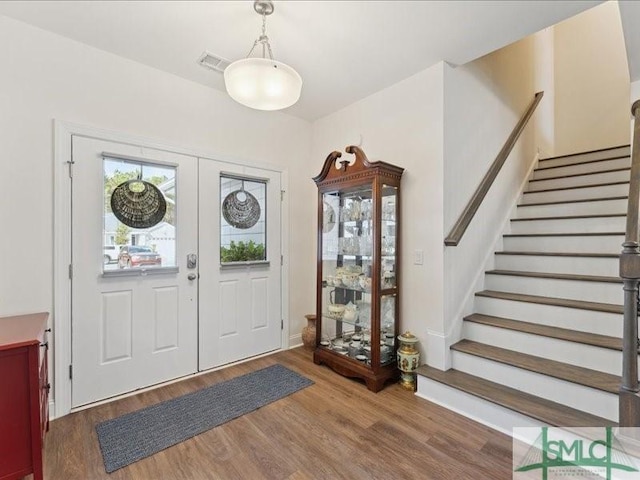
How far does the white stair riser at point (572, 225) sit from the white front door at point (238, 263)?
2725mm

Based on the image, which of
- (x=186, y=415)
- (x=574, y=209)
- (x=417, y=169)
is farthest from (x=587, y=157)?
(x=186, y=415)

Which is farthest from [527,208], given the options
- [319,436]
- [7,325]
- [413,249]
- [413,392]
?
[7,325]

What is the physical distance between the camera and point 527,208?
3.54m

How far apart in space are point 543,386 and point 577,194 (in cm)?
242

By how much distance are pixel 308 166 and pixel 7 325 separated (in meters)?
2.99

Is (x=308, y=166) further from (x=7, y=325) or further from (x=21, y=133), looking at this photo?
(x=7, y=325)

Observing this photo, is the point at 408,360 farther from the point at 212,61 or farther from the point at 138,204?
the point at 212,61

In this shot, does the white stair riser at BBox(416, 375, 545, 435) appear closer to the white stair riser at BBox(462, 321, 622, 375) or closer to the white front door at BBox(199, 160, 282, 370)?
the white stair riser at BBox(462, 321, 622, 375)

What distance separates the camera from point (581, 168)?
12.3ft

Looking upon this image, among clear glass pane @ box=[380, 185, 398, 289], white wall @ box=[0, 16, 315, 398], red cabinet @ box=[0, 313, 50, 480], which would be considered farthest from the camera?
clear glass pane @ box=[380, 185, 398, 289]

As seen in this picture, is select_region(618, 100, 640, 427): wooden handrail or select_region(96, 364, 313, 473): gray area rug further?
select_region(96, 364, 313, 473): gray area rug

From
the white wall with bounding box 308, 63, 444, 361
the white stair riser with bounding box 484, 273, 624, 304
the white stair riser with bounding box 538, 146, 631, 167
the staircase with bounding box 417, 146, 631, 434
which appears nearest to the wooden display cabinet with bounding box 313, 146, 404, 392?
the white wall with bounding box 308, 63, 444, 361

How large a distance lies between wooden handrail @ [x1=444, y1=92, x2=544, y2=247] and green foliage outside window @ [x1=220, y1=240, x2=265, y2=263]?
1.88m

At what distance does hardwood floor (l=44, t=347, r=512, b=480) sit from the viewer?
5.58 feet
